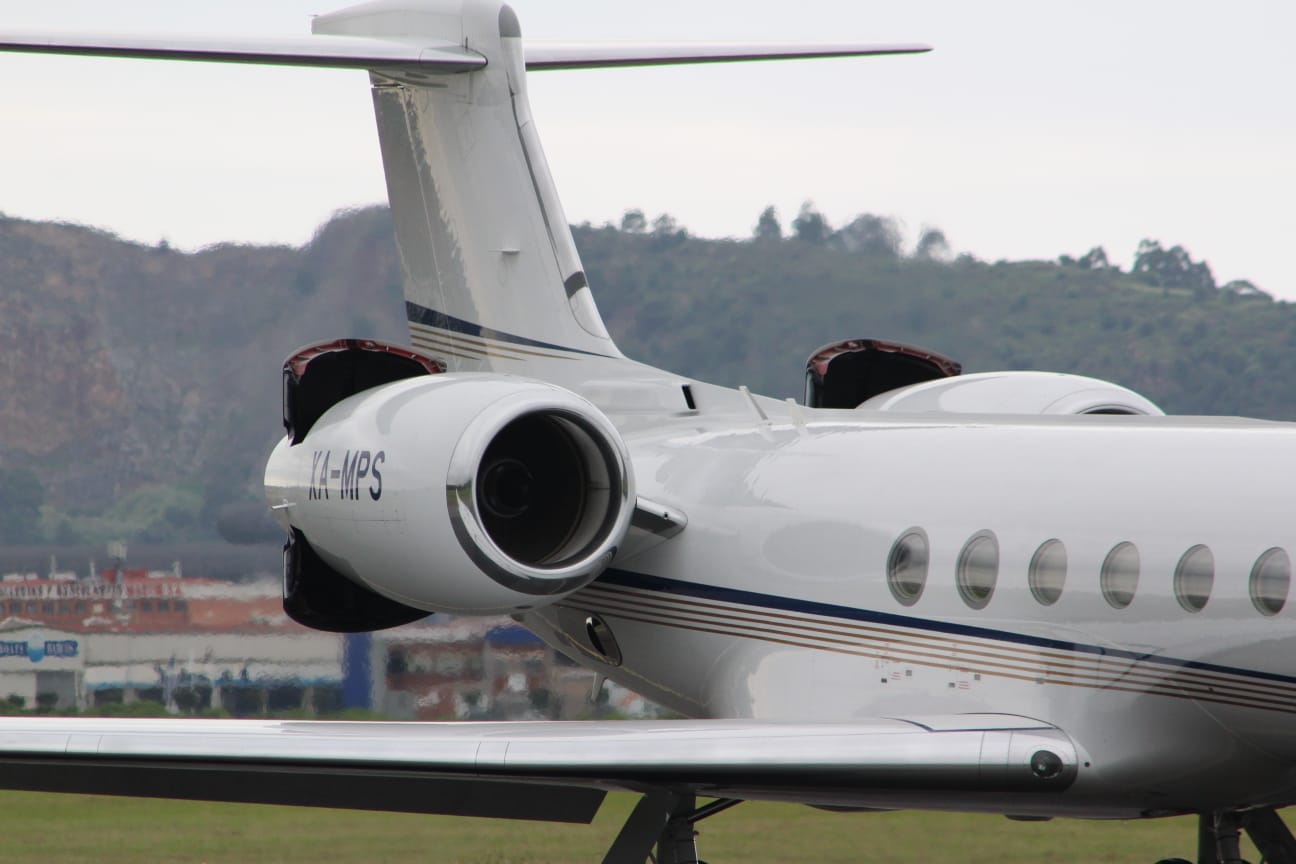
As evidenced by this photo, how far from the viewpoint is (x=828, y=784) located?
7.83m

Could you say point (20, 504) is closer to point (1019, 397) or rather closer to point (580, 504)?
point (1019, 397)

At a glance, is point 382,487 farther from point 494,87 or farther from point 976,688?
point 494,87

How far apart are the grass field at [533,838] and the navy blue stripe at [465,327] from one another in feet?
11.7

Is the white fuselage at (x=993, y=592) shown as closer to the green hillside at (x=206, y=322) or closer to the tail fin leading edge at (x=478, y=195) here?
the tail fin leading edge at (x=478, y=195)

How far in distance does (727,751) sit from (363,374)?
3.22m

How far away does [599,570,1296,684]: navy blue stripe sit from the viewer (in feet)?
25.0

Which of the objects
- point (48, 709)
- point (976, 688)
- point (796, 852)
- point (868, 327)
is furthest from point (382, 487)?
point (868, 327)

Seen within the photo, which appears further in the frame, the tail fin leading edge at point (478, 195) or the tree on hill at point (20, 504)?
the tree on hill at point (20, 504)

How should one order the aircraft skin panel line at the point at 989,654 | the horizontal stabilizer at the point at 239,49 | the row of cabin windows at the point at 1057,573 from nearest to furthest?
the row of cabin windows at the point at 1057,573 → the aircraft skin panel line at the point at 989,654 → the horizontal stabilizer at the point at 239,49

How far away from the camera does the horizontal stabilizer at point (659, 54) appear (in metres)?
12.0

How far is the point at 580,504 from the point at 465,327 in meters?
2.57

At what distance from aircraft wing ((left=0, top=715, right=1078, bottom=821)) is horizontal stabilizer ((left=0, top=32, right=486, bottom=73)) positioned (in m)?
3.53

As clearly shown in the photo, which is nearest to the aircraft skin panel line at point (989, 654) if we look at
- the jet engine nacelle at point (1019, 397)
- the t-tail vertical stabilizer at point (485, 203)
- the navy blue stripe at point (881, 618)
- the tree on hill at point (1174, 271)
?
the navy blue stripe at point (881, 618)

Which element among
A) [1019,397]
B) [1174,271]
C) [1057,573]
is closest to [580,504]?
[1057,573]
